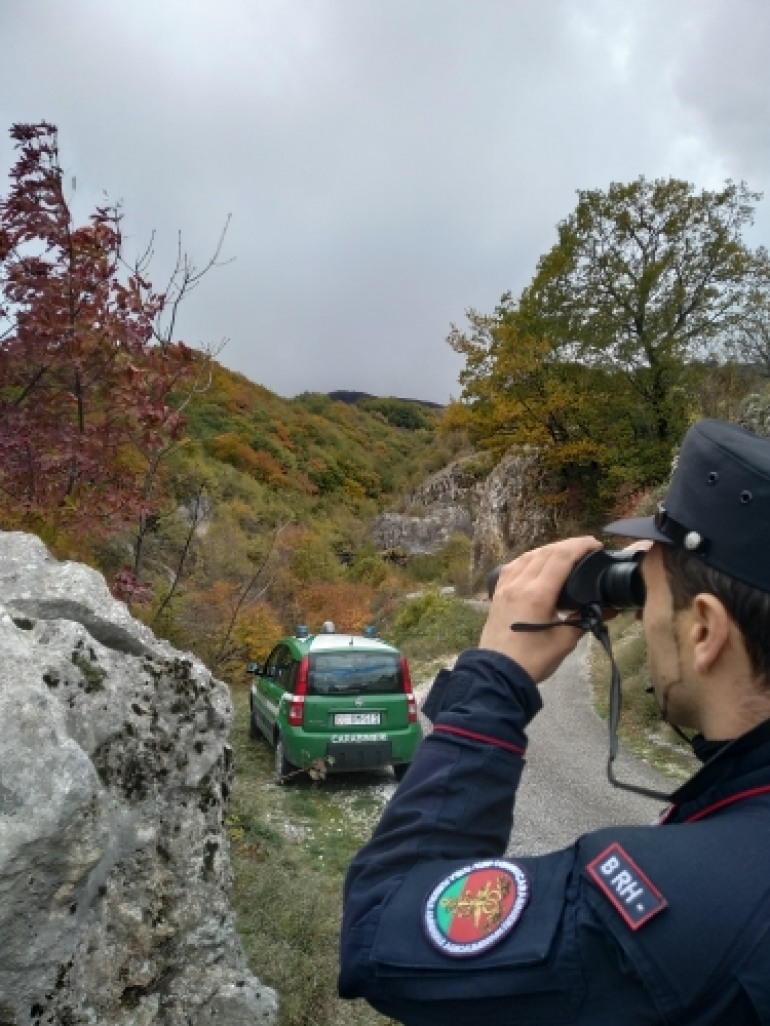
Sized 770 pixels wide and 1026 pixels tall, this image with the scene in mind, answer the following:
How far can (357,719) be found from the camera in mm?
7945

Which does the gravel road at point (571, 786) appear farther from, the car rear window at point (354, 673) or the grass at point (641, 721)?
the car rear window at point (354, 673)

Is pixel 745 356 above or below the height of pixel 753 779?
above

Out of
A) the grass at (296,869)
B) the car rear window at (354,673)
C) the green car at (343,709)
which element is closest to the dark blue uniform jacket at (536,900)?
the grass at (296,869)

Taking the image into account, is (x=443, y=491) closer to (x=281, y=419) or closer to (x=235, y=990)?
(x=281, y=419)

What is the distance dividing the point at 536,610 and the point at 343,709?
6.97 m

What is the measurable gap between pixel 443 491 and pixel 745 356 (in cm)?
1781

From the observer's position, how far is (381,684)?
26.9 feet

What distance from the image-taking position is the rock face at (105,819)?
213cm

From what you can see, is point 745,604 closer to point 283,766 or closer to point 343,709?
point 343,709

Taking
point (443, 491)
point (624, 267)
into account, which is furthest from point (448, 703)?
point (443, 491)

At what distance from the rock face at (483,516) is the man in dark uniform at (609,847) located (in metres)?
23.0

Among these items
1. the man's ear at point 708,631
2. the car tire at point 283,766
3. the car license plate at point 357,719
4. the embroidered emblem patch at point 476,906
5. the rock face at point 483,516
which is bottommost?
the car tire at point 283,766

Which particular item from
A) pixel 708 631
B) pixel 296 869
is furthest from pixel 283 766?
pixel 708 631

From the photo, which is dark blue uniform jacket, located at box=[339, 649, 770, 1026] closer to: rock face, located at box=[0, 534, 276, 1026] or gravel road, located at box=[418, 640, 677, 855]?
rock face, located at box=[0, 534, 276, 1026]
